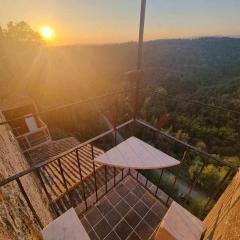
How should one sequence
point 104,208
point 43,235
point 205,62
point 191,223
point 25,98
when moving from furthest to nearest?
1. point 205,62
2. point 25,98
3. point 104,208
4. point 191,223
5. point 43,235

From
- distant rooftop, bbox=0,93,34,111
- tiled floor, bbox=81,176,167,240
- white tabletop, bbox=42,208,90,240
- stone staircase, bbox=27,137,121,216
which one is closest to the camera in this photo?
white tabletop, bbox=42,208,90,240

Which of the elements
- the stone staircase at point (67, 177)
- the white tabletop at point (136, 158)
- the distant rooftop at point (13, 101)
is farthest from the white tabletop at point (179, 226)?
the distant rooftop at point (13, 101)

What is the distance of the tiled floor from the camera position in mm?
1978

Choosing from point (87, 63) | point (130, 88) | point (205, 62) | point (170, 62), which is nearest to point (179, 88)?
point (170, 62)

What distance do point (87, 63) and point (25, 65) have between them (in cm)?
1128

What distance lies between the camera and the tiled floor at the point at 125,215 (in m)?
1.98

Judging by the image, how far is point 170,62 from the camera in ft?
118

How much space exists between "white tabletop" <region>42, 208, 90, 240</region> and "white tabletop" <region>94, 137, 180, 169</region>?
61cm

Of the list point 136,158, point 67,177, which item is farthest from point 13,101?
point 136,158

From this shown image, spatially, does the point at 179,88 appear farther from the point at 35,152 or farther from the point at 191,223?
the point at 191,223

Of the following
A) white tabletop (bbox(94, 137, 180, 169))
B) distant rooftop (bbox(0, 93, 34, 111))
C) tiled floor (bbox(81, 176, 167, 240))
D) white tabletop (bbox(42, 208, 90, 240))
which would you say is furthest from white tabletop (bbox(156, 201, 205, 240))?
distant rooftop (bbox(0, 93, 34, 111))

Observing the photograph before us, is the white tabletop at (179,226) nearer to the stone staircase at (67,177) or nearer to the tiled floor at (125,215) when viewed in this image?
the tiled floor at (125,215)

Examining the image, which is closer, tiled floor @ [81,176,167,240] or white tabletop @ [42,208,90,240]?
white tabletop @ [42,208,90,240]

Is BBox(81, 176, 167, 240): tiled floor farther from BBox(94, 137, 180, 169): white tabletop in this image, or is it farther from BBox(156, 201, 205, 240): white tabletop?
BBox(94, 137, 180, 169): white tabletop
